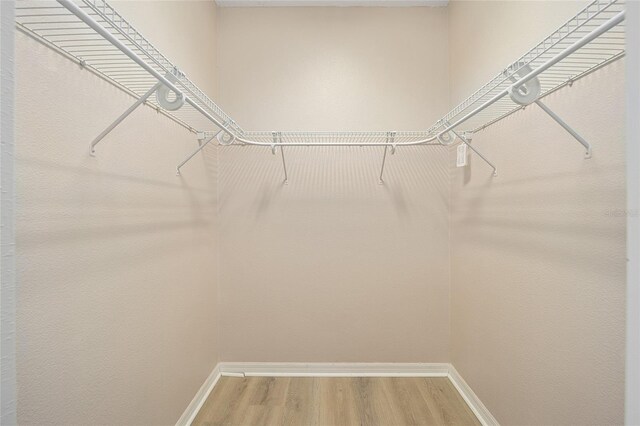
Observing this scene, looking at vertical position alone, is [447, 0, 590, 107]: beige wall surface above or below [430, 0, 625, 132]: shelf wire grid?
above

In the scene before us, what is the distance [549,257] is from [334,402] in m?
1.41

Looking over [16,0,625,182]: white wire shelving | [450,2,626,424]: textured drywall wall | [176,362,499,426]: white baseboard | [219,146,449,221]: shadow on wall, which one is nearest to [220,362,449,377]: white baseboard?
[176,362,499,426]: white baseboard

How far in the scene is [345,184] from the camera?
6.71 feet

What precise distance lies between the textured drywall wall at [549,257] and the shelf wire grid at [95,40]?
1359 mm

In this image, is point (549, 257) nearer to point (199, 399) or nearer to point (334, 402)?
point (334, 402)

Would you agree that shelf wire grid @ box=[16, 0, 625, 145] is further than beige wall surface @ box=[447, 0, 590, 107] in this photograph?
No

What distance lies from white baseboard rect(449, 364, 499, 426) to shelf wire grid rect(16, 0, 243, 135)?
2065 millimetres

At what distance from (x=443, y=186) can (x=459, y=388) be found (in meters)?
1.34

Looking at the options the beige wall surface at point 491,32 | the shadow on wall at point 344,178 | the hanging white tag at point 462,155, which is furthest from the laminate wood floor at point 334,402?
the beige wall surface at point 491,32

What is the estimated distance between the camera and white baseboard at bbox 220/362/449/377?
2.03 metres

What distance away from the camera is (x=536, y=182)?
47.4 inches

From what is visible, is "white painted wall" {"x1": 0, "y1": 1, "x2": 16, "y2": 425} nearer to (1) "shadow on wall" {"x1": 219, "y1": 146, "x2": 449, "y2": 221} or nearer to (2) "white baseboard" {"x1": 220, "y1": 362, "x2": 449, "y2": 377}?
(1) "shadow on wall" {"x1": 219, "y1": 146, "x2": 449, "y2": 221}

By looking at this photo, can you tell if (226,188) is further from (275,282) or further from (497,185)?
(497,185)

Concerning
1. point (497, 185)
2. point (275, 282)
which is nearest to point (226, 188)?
point (275, 282)
